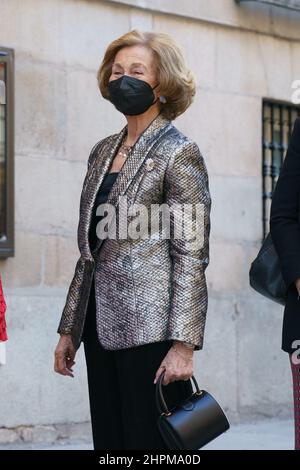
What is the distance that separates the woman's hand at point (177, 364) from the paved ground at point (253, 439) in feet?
11.0

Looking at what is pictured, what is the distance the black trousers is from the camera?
4.35 meters

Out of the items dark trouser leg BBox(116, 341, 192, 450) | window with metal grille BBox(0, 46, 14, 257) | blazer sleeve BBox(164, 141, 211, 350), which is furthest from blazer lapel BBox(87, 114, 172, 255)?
window with metal grille BBox(0, 46, 14, 257)

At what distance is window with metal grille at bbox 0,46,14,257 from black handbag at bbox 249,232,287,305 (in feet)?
11.1

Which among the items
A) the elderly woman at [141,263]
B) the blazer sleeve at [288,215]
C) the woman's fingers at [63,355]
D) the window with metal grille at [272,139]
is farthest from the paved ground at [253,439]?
the blazer sleeve at [288,215]

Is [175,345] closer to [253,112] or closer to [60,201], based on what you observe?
[60,201]

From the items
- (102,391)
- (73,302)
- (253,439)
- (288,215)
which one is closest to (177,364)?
(102,391)

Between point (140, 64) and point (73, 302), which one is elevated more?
point (140, 64)

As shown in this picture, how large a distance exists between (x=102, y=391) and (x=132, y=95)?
108cm

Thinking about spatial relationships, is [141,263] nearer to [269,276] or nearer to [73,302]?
[73,302]

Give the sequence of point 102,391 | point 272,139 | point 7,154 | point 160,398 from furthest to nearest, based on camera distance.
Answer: point 272,139 < point 7,154 < point 102,391 < point 160,398

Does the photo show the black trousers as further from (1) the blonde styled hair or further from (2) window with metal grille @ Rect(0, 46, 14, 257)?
(2) window with metal grille @ Rect(0, 46, 14, 257)

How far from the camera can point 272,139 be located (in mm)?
9547

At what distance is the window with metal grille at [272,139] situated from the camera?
944 centimetres
